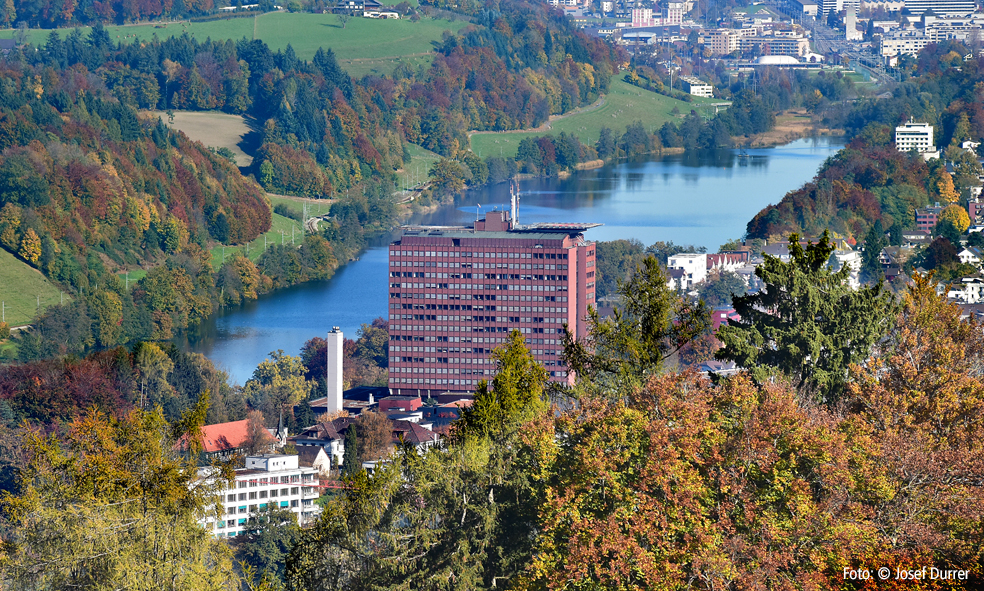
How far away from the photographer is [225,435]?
32.1m

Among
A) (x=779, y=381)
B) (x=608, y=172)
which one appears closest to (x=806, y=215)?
(x=608, y=172)

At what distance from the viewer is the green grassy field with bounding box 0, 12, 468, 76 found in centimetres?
10400

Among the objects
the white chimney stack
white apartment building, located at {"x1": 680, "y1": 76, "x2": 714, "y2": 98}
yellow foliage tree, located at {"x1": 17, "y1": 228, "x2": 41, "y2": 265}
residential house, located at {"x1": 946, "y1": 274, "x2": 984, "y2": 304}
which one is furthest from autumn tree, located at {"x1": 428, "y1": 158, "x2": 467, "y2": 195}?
the white chimney stack

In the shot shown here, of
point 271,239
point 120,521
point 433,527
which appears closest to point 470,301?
point 271,239

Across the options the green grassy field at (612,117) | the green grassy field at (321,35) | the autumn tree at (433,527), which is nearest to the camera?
the autumn tree at (433,527)

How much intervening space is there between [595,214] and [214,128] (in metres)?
22.8

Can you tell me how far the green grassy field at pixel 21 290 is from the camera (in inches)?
1902

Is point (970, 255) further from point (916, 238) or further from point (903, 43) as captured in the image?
point (903, 43)

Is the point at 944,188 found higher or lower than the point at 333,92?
lower

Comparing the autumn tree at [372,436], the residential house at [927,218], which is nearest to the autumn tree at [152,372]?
the autumn tree at [372,436]

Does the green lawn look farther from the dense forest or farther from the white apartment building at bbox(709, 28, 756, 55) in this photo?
the white apartment building at bbox(709, 28, 756, 55)

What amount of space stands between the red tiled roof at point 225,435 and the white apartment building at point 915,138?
54.2 m

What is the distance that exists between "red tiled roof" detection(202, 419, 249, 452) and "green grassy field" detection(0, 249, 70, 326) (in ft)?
56.1

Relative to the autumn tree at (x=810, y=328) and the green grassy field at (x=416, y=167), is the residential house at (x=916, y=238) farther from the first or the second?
the autumn tree at (x=810, y=328)
